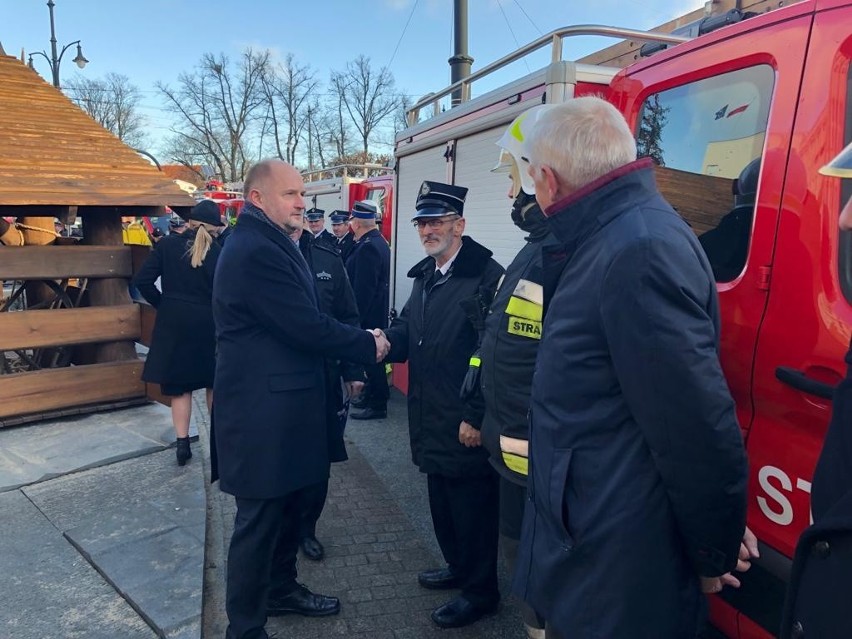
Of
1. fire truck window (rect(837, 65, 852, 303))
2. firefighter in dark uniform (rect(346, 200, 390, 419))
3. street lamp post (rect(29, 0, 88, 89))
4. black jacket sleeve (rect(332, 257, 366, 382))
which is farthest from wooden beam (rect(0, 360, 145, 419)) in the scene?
street lamp post (rect(29, 0, 88, 89))

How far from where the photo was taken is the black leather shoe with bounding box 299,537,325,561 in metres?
3.60

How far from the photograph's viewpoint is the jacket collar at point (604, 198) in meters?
1.60

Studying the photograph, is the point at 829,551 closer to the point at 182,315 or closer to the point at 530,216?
the point at 530,216

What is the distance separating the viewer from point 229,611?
2.71 metres

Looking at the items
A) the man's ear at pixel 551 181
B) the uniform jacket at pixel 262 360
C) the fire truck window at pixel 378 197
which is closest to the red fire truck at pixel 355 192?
the fire truck window at pixel 378 197

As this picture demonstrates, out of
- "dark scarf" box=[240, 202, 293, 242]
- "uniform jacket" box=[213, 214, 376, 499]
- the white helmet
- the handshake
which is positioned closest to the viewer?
the white helmet

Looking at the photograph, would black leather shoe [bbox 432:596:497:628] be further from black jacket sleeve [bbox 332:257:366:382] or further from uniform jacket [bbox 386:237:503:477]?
black jacket sleeve [bbox 332:257:366:382]

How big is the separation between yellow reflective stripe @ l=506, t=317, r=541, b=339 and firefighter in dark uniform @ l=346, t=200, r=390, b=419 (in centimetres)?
A: 415

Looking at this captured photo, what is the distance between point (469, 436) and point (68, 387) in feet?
14.4

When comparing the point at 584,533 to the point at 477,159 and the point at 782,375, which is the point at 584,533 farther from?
the point at 477,159

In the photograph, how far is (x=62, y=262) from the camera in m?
5.56

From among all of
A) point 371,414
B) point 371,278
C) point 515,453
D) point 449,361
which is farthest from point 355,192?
point 515,453

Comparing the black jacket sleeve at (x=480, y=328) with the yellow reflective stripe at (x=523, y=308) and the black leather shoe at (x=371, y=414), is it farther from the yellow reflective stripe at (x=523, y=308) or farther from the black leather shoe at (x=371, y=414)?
the black leather shoe at (x=371, y=414)

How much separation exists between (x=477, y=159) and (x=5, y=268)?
3.99m
